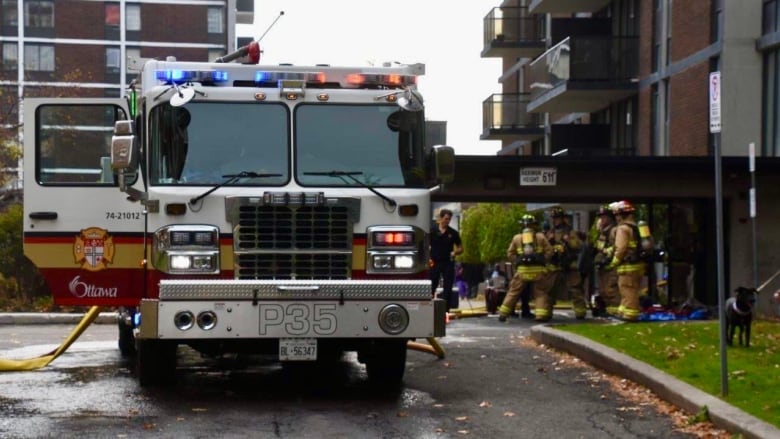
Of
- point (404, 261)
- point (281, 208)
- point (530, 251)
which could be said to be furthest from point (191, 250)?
point (530, 251)

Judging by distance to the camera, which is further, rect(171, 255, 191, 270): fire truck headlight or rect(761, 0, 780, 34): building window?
rect(761, 0, 780, 34): building window

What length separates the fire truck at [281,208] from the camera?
412 inches

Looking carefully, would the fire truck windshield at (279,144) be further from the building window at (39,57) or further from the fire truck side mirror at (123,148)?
the building window at (39,57)

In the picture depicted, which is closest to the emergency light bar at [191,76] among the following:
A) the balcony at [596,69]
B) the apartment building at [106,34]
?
the balcony at [596,69]

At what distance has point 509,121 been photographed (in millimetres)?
47875

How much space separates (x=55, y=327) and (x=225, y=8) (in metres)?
70.4

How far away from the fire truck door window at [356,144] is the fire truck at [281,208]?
0.01 m

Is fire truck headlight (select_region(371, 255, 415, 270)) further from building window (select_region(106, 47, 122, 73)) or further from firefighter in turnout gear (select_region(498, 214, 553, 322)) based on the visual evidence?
building window (select_region(106, 47, 122, 73))

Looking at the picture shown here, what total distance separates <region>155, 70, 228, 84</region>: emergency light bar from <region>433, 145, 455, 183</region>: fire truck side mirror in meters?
1.86

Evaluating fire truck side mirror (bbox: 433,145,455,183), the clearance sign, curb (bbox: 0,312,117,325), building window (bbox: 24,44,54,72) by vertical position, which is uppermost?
building window (bbox: 24,44,54,72)

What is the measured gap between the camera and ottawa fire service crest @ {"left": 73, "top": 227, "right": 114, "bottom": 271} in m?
12.0

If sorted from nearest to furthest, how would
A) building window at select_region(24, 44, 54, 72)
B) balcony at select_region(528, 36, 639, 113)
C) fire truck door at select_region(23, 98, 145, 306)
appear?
fire truck door at select_region(23, 98, 145, 306) → balcony at select_region(528, 36, 639, 113) → building window at select_region(24, 44, 54, 72)

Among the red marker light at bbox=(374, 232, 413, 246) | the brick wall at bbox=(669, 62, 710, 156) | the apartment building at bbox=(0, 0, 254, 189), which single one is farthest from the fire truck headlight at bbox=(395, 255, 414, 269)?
the apartment building at bbox=(0, 0, 254, 189)

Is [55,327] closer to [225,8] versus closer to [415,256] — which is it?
[415,256]
